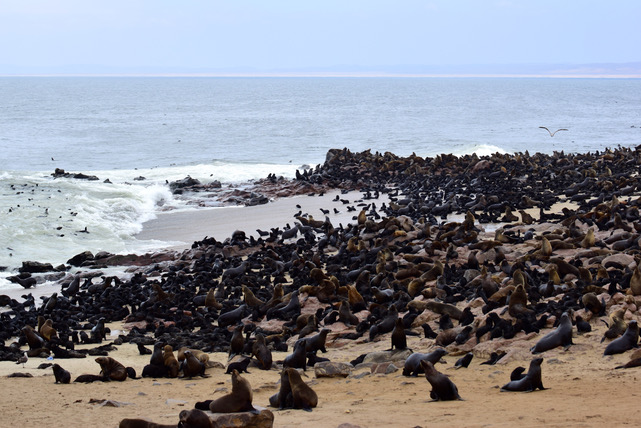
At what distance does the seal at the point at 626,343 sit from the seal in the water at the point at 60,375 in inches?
216

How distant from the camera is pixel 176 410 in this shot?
6.42 m

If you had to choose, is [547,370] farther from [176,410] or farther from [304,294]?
[304,294]

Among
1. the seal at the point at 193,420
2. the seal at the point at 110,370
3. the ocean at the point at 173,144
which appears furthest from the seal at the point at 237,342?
the ocean at the point at 173,144

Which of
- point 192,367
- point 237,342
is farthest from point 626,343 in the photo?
point 192,367

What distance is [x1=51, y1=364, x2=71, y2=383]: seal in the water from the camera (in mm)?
7711

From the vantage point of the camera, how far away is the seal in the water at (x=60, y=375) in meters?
7.71

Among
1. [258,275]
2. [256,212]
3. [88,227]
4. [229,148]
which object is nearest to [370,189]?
[256,212]

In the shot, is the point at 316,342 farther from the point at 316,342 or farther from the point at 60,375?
the point at 60,375

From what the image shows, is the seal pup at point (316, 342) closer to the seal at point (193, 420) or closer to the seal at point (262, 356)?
the seal at point (262, 356)

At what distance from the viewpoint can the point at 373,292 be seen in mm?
10750

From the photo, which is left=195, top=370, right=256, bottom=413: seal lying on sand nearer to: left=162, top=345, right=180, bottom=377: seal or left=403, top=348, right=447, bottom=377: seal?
left=403, top=348, right=447, bottom=377: seal

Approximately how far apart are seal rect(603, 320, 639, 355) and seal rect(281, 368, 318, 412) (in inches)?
120

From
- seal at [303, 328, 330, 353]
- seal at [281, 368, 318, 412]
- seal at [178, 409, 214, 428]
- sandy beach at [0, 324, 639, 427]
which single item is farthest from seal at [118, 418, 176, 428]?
seal at [303, 328, 330, 353]

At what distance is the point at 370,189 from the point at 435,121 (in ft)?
162
